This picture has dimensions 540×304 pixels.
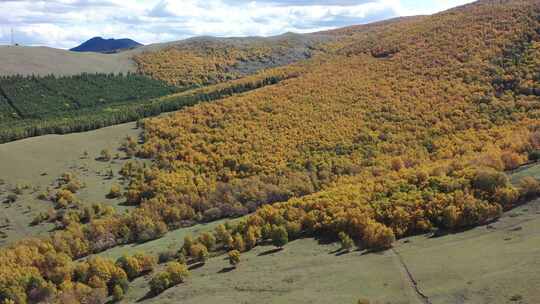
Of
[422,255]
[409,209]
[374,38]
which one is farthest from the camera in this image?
[374,38]

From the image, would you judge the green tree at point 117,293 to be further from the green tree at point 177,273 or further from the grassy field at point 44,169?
the grassy field at point 44,169

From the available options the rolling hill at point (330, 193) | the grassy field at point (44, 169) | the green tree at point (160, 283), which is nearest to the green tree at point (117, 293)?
the rolling hill at point (330, 193)

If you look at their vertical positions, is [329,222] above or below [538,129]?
below

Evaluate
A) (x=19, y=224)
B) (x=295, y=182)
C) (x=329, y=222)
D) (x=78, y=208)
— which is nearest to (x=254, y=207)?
(x=295, y=182)

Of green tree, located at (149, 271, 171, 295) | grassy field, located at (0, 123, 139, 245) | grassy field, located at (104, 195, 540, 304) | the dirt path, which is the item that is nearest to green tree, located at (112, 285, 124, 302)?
grassy field, located at (104, 195, 540, 304)

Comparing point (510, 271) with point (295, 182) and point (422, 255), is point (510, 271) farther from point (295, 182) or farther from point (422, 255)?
point (295, 182)

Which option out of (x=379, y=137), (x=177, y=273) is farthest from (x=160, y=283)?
(x=379, y=137)

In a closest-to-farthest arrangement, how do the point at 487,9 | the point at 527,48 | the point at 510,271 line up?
the point at 510,271, the point at 527,48, the point at 487,9
